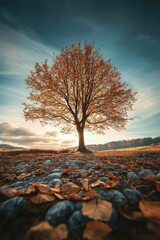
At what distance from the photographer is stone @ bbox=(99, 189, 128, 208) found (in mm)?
1524

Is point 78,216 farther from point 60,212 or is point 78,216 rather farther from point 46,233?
point 46,233

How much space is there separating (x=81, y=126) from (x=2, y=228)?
12.2 meters

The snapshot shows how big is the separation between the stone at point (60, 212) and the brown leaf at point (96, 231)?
0.30 meters

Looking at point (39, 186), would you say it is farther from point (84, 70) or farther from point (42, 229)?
point (84, 70)

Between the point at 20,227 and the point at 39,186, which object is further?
the point at 39,186

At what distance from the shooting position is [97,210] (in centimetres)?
128

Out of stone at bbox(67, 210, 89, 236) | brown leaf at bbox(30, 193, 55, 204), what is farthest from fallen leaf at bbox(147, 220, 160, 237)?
brown leaf at bbox(30, 193, 55, 204)

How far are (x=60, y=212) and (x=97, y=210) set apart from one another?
1.19 ft

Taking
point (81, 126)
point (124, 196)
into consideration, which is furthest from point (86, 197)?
point (81, 126)

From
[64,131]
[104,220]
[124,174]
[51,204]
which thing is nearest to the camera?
[104,220]

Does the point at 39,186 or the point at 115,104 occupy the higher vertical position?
the point at 115,104

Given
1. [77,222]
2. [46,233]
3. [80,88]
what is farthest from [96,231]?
[80,88]

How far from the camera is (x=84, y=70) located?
12.5 m

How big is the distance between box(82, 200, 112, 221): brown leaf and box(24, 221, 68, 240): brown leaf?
0.85ft
